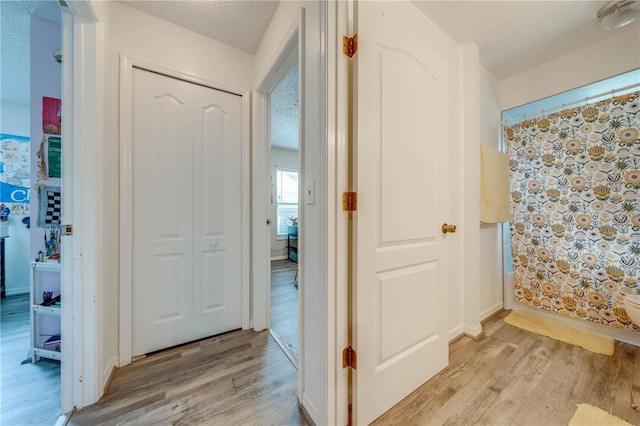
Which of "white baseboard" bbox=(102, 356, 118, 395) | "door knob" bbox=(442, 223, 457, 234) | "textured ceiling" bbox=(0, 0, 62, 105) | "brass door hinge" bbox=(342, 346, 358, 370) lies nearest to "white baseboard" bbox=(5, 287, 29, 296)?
"textured ceiling" bbox=(0, 0, 62, 105)

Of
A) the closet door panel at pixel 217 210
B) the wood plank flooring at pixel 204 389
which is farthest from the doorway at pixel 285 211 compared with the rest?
the closet door panel at pixel 217 210

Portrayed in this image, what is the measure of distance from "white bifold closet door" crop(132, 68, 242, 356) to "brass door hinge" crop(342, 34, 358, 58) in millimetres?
1197

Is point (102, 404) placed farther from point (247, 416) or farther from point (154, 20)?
point (154, 20)

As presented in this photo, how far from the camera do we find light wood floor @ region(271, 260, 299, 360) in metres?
1.84

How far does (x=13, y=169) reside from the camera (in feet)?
9.18

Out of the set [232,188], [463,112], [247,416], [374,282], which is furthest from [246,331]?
[463,112]

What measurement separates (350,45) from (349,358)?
1.48 m

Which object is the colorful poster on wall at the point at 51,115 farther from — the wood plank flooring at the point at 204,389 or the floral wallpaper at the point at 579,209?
the floral wallpaper at the point at 579,209

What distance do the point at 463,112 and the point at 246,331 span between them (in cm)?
263

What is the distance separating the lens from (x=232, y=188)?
75.3 inches

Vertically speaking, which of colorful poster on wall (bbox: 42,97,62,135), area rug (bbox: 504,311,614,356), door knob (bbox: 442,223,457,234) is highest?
colorful poster on wall (bbox: 42,97,62,135)

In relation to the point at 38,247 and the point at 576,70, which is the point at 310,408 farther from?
the point at 576,70

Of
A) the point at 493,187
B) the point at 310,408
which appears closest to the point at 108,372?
the point at 310,408

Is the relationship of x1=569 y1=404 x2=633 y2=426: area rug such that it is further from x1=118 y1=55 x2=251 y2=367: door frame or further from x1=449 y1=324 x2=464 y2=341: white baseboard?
x1=118 y1=55 x2=251 y2=367: door frame
